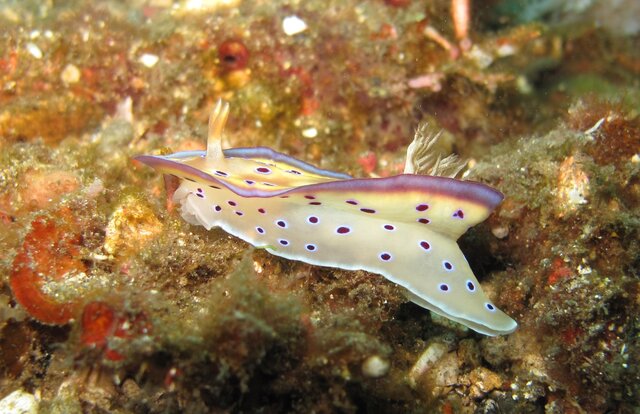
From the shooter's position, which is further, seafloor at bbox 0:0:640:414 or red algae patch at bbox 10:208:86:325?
red algae patch at bbox 10:208:86:325

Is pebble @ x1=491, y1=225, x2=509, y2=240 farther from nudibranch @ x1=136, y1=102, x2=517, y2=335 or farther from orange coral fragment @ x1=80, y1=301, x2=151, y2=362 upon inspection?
orange coral fragment @ x1=80, y1=301, x2=151, y2=362

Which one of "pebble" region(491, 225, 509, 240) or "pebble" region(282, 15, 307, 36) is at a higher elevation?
"pebble" region(282, 15, 307, 36)

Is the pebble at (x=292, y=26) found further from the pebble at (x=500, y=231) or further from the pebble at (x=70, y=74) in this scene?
the pebble at (x=500, y=231)

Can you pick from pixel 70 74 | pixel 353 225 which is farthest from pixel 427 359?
pixel 70 74

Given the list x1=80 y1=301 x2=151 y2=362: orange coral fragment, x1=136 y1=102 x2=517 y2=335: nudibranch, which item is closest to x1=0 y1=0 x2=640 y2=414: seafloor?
x1=80 y1=301 x2=151 y2=362: orange coral fragment

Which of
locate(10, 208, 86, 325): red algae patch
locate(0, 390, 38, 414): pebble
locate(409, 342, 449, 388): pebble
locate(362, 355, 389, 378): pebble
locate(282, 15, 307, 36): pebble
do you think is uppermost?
locate(282, 15, 307, 36): pebble

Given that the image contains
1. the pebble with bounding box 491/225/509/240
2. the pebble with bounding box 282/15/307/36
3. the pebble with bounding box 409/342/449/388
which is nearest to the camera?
the pebble with bounding box 409/342/449/388

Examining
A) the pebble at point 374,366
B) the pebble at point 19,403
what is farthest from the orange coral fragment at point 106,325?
the pebble at point 374,366
